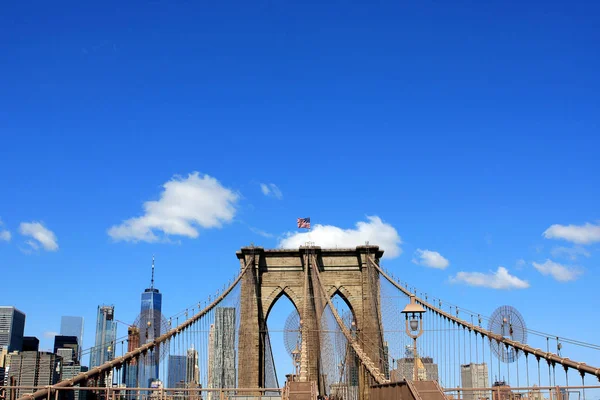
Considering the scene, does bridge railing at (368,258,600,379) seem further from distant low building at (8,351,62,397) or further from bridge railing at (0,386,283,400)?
distant low building at (8,351,62,397)

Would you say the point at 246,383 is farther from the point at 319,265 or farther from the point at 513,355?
the point at 513,355

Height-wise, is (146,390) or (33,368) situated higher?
(146,390)

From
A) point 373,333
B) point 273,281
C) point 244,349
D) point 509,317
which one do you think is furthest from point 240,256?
point 509,317

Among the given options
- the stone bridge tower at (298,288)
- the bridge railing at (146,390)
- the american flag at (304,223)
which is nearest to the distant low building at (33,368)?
the american flag at (304,223)

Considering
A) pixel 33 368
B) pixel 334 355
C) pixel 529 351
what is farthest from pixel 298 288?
pixel 33 368

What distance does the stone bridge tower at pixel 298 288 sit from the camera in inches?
2154

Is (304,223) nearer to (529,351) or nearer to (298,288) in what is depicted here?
(298,288)

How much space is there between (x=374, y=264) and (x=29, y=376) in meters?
102

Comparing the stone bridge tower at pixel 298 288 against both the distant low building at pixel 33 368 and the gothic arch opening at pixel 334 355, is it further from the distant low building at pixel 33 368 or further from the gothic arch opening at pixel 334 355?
the distant low building at pixel 33 368

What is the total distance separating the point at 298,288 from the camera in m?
57.2

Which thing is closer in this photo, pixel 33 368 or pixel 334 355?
pixel 334 355

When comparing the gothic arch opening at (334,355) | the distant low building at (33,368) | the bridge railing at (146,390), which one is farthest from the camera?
the distant low building at (33,368)

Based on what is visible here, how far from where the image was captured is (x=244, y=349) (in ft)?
181

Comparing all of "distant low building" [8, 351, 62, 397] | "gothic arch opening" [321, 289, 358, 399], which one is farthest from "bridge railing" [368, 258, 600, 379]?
"distant low building" [8, 351, 62, 397]
